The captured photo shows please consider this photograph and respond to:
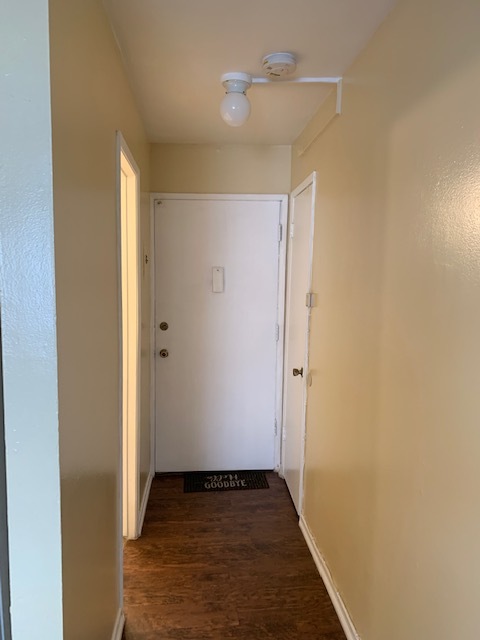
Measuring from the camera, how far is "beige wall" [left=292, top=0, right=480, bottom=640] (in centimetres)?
94

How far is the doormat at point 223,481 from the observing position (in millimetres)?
2771

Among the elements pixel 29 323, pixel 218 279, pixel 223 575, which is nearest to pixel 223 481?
pixel 223 575

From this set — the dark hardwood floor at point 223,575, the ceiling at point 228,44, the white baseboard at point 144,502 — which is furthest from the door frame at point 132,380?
the ceiling at point 228,44

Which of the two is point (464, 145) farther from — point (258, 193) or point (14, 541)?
point (258, 193)

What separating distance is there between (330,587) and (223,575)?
507mm

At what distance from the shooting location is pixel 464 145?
94 centimetres

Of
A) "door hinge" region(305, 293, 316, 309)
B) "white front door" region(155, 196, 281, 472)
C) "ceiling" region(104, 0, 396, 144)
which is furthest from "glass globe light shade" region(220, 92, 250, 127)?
"white front door" region(155, 196, 281, 472)

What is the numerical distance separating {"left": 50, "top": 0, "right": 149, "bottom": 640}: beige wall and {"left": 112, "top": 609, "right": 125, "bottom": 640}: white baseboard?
65 millimetres

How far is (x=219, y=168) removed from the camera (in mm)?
2740

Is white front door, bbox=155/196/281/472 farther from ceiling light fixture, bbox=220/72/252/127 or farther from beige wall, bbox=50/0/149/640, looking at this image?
beige wall, bbox=50/0/149/640

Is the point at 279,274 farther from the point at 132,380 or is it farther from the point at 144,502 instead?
the point at 144,502

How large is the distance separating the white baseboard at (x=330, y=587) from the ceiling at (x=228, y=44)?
2209mm

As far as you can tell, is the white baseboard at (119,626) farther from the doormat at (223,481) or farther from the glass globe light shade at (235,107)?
the glass globe light shade at (235,107)

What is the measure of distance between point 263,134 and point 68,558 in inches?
93.1
